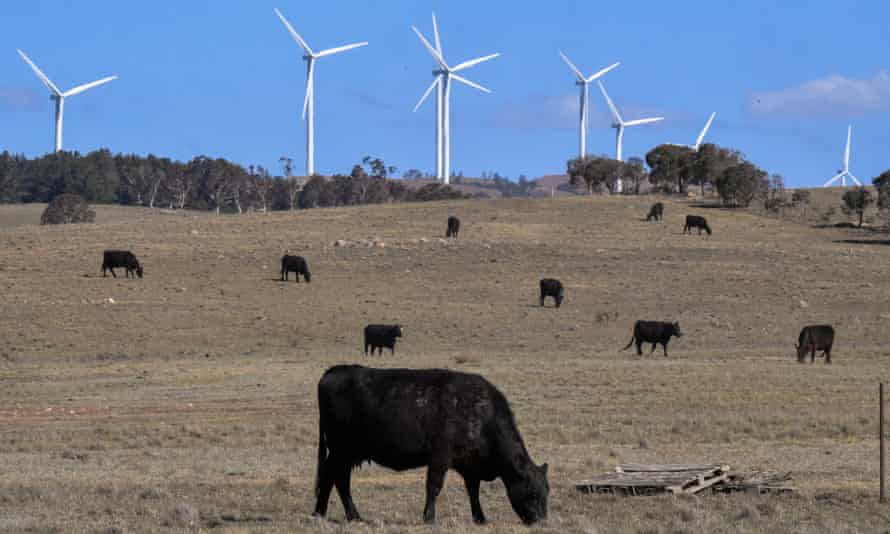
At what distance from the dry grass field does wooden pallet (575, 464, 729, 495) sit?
0.98ft

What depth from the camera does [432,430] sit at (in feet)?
49.6

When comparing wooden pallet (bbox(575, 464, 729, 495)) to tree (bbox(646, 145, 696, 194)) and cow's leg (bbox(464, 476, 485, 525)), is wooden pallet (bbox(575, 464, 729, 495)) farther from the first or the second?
tree (bbox(646, 145, 696, 194))

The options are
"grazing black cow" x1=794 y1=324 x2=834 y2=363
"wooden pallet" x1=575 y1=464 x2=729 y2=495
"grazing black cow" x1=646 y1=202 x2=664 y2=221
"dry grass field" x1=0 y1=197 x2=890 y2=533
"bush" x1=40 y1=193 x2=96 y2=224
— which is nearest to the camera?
"dry grass field" x1=0 y1=197 x2=890 y2=533

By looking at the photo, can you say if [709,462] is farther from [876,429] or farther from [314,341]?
[314,341]

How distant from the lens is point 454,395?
15.2 meters

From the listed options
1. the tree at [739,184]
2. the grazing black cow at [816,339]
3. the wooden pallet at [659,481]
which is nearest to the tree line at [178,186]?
the tree at [739,184]

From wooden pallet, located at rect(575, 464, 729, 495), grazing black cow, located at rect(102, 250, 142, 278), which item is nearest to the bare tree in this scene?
grazing black cow, located at rect(102, 250, 142, 278)

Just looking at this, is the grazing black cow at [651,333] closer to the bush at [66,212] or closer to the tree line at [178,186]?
the bush at [66,212]

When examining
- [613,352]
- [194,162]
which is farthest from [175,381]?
[194,162]

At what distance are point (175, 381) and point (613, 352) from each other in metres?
14.6

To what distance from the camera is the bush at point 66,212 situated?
374 feet

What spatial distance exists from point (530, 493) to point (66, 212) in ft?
343

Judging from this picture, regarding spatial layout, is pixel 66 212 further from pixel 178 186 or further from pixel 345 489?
pixel 345 489

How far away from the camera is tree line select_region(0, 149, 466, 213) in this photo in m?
146
